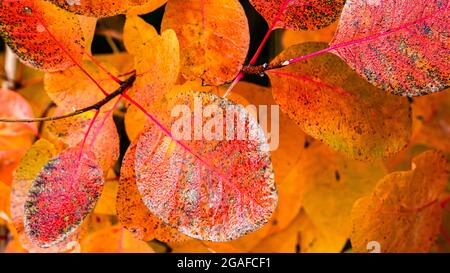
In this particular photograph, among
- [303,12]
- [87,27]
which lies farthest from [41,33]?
[303,12]

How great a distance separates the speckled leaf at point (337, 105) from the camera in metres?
0.29

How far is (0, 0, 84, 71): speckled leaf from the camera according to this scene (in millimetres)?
263

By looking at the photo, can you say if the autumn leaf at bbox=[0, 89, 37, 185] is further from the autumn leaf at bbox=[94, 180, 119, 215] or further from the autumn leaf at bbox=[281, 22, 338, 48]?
the autumn leaf at bbox=[281, 22, 338, 48]

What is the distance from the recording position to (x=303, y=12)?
0.27 m

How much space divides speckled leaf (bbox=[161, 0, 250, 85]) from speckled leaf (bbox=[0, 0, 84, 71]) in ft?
0.16

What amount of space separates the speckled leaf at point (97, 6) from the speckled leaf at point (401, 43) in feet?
0.34

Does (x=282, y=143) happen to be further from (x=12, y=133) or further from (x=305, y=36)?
(x=12, y=133)

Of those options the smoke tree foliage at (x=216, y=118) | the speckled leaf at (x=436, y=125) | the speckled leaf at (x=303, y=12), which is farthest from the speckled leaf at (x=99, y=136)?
the speckled leaf at (x=436, y=125)

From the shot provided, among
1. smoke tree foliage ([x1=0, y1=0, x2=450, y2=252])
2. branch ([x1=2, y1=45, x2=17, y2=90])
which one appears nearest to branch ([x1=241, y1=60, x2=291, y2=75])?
smoke tree foliage ([x1=0, y1=0, x2=450, y2=252])

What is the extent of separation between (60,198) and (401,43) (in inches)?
7.2

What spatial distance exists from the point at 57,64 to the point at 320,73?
0.46 ft

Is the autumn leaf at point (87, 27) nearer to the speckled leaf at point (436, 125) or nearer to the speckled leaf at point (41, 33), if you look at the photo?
the speckled leaf at point (41, 33)
